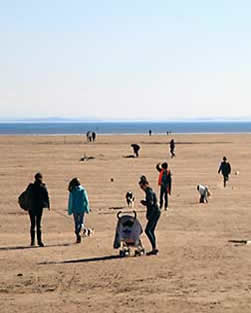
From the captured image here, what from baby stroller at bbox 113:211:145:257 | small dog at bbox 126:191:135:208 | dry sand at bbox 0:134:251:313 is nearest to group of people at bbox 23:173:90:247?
dry sand at bbox 0:134:251:313

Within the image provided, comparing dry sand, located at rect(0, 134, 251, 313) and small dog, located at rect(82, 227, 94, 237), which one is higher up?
small dog, located at rect(82, 227, 94, 237)

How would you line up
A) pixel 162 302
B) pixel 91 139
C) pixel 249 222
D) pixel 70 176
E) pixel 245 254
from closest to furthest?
pixel 162 302 → pixel 245 254 → pixel 249 222 → pixel 70 176 → pixel 91 139

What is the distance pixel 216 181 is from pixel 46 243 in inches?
733

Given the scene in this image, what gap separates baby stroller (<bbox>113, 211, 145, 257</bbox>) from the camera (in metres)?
17.0

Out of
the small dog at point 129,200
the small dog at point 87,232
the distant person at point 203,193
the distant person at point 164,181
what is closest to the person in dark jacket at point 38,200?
the small dog at point 87,232

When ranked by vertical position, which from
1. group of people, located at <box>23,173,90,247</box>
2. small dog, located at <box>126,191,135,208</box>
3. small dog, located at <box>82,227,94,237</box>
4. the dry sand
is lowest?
the dry sand

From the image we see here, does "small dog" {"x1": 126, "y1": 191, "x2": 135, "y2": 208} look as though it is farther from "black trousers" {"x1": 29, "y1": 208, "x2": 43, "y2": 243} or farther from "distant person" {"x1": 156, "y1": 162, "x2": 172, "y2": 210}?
"black trousers" {"x1": 29, "y1": 208, "x2": 43, "y2": 243}

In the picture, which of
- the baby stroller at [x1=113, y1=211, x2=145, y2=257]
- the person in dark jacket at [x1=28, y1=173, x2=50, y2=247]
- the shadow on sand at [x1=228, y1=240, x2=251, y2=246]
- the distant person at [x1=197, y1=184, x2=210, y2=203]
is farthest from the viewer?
the distant person at [x1=197, y1=184, x2=210, y2=203]

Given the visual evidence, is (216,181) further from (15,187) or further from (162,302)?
(162,302)

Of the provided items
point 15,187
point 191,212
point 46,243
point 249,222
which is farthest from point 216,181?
point 46,243

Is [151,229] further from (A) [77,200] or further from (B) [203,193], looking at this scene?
(B) [203,193]

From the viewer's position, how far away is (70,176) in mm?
38750

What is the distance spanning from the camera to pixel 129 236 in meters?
17.1

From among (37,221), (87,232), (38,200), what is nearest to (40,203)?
(38,200)
